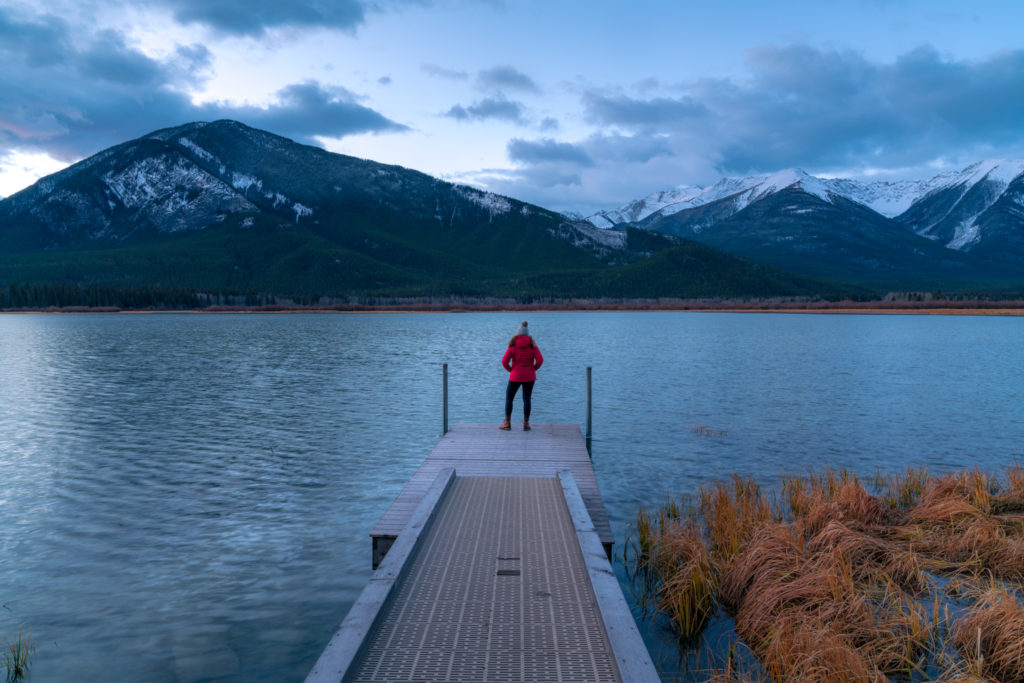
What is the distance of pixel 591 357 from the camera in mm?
48062

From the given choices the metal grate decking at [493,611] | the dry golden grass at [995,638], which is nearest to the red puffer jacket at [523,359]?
the metal grate decking at [493,611]

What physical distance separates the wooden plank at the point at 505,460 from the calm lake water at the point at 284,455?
951 millimetres

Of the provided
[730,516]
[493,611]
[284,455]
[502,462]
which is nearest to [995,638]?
[730,516]

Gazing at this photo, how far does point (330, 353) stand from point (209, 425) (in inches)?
1124

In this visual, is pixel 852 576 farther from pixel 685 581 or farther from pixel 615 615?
pixel 615 615

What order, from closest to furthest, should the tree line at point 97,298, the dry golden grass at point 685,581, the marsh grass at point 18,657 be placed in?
the marsh grass at point 18,657
the dry golden grass at point 685,581
the tree line at point 97,298

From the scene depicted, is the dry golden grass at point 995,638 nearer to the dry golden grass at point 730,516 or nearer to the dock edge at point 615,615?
the dry golden grass at point 730,516

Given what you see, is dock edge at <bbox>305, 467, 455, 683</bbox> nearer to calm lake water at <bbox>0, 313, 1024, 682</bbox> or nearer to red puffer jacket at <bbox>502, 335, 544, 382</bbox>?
calm lake water at <bbox>0, 313, 1024, 682</bbox>

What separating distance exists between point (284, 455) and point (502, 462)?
726 centimetres

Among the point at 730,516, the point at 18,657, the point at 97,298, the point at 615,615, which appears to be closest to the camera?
the point at 615,615

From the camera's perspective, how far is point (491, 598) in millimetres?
7562

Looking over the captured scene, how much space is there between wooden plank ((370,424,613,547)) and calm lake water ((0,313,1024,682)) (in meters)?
0.95

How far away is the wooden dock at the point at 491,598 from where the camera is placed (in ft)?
19.8

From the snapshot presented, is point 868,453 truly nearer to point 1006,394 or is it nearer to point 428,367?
point 1006,394
